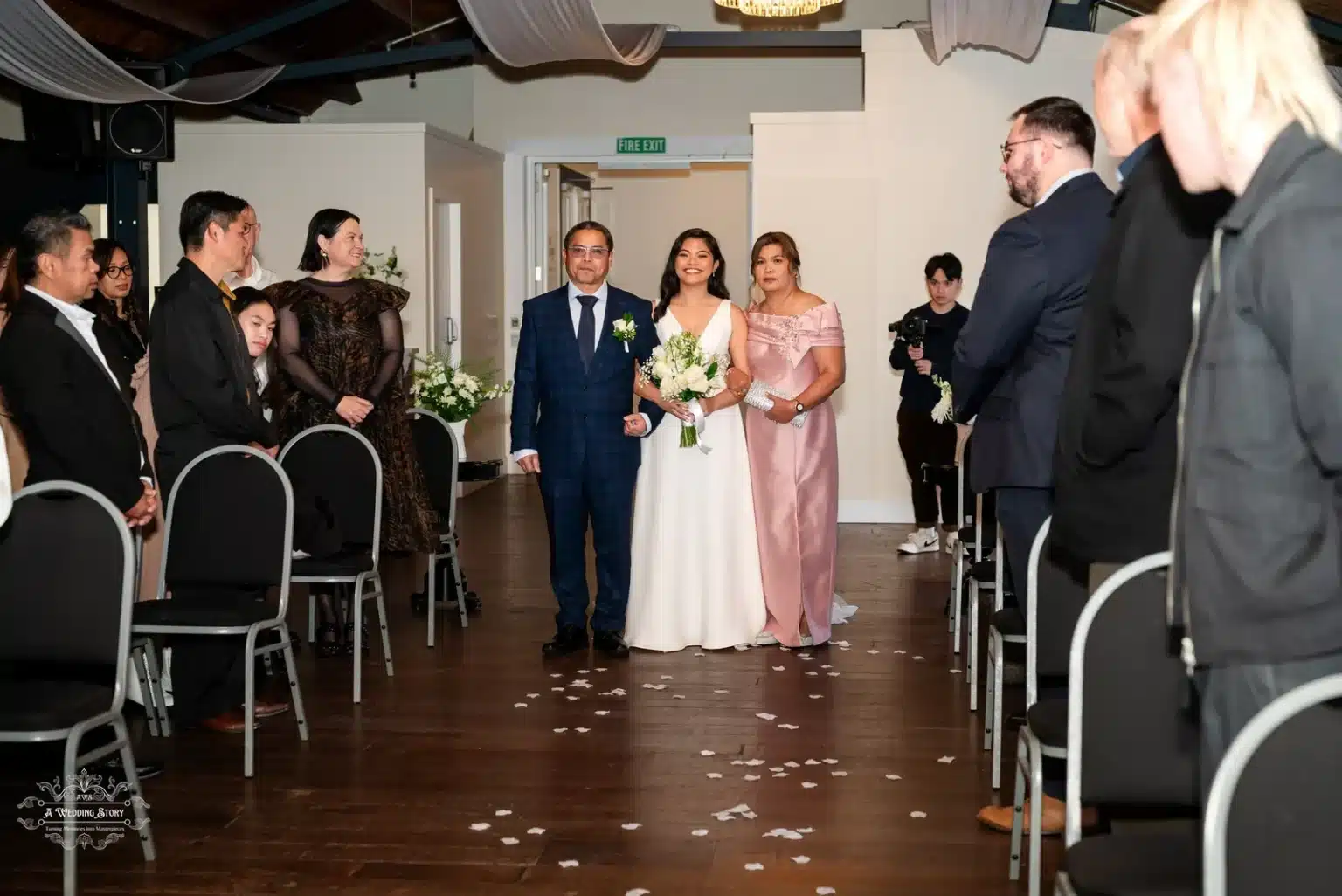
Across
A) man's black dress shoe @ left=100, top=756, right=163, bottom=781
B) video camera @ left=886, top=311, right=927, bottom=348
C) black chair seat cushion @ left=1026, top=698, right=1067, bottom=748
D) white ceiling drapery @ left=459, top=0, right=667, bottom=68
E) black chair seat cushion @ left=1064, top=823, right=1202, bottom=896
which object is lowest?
man's black dress shoe @ left=100, top=756, right=163, bottom=781

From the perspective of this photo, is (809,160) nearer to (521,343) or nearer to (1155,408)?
(521,343)

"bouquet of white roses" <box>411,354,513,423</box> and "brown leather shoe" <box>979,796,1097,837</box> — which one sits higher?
"bouquet of white roses" <box>411,354,513,423</box>

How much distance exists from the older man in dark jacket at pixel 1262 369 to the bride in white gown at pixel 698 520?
4304 mm

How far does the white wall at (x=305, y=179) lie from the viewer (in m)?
10.9

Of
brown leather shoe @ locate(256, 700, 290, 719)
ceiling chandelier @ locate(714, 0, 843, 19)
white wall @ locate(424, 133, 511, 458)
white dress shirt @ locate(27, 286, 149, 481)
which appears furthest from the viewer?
white wall @ locate(424, 133, 511, 458)

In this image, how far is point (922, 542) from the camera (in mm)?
9273

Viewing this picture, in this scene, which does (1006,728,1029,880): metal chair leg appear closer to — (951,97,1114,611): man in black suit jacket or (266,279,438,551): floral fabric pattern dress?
(951,97,1114,611): man in black suit jacket

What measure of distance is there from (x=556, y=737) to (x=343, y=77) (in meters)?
9.47

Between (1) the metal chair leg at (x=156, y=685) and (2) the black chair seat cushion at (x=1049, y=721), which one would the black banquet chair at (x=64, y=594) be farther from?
(2) the black chair seat cushion at (x=1049, y=721)

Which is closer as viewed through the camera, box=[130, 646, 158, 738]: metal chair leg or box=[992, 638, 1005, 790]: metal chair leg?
box=[992, 638, 1005, 790]: metal chair leg

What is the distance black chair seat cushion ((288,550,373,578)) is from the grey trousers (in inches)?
154

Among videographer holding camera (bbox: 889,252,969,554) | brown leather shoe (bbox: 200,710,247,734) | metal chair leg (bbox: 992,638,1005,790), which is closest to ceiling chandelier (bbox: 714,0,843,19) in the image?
videographer holding camera (bbox: 889,252,969,554)

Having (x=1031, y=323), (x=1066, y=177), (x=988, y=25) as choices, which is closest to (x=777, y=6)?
(x=988, y=25)

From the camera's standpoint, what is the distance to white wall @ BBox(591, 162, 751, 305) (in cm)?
1719
